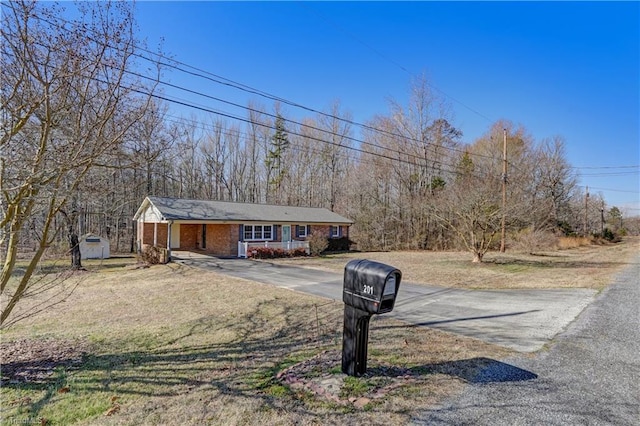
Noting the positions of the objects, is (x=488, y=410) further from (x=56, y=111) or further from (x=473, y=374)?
(x=56, y=111)

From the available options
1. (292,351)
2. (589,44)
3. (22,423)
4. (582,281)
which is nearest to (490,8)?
(589,44)

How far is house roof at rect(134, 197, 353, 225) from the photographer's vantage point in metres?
18.2

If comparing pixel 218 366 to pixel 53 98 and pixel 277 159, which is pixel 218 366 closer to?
pixel 53 98

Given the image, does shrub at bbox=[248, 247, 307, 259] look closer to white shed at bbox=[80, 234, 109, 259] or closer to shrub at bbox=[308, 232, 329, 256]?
shrub at bbox=[308, 232, 329, 256]

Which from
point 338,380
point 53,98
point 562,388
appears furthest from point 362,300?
point 53,98

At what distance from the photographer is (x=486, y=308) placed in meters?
7.36

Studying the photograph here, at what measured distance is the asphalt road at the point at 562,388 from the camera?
2.83 m

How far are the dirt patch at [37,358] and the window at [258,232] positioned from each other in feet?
49.5

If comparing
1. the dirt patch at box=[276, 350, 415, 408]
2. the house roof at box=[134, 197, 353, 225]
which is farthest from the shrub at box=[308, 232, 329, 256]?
the dirt patch at box=[276, 350, 415, 408]

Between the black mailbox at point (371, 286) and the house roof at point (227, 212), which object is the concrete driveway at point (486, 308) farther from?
the house roof at point (227, 212)

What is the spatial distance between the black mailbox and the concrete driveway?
8.14ft

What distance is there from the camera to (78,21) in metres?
3.87

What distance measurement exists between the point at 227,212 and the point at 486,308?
16.1 meters

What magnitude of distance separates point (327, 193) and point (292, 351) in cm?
3007
